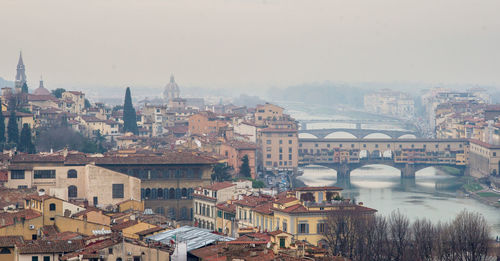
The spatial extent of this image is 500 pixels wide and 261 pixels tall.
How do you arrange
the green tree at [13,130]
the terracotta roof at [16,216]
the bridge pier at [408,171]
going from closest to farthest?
the terracotta roof at [16,216] < the green tree at [13,130] < the bridge pier at [408,171]

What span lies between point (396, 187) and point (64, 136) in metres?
16.7

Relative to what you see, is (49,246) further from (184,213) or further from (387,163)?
(387,163)

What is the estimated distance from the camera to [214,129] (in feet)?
177

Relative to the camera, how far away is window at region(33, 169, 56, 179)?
2653 cm

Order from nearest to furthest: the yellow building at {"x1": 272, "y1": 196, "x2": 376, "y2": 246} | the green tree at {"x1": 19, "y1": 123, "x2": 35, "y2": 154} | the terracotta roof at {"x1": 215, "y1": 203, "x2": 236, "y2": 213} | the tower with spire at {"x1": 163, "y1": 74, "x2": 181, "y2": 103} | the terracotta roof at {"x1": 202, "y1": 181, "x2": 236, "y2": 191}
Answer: the yellow building at {"x1": 272, "y1": 196, "x2": 376, "y2": 246} → the terracotta roof at {"x1": 215, "y1": 203, "x2": 236, "y2": 213} → the terracotta roof at {"x1": 202, "y1": 181, "x2": 236, "y2": 191} → the green tree at {"x1": 19, "y1": 123, "x2": 35, "y2": 154} → the tower with spire at {"x1": 163, "y1": 74, "x2": 181, "y2": 103}

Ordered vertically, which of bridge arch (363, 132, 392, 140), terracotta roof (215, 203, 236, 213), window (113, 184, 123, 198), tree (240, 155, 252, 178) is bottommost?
bridge arch (363, 132, 392, 140)

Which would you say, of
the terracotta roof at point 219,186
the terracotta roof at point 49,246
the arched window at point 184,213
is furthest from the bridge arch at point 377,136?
the terracotta roof at point 49,246

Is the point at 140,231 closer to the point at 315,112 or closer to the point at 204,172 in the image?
the point at 204,172

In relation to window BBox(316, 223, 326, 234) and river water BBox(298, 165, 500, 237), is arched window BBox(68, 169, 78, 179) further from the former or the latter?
river water BBox(298, 165, 500, 237)

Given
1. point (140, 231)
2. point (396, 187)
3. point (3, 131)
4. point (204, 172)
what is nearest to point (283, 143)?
point (396, 187)

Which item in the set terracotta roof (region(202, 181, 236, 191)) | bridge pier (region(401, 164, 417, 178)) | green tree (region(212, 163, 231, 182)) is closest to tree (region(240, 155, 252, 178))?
green tree (region(212, 163, 231, 182))

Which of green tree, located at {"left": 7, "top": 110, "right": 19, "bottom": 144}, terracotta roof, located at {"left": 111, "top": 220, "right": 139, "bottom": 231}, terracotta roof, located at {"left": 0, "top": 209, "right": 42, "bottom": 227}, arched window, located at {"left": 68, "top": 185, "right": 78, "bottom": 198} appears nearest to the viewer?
terracotta roof, located at {"left": 0, "top": 209, "right": 42, "bottom": 227}

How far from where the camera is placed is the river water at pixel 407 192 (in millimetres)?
39156

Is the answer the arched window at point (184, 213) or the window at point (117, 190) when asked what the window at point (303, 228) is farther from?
the arched window at point (184, 213)
